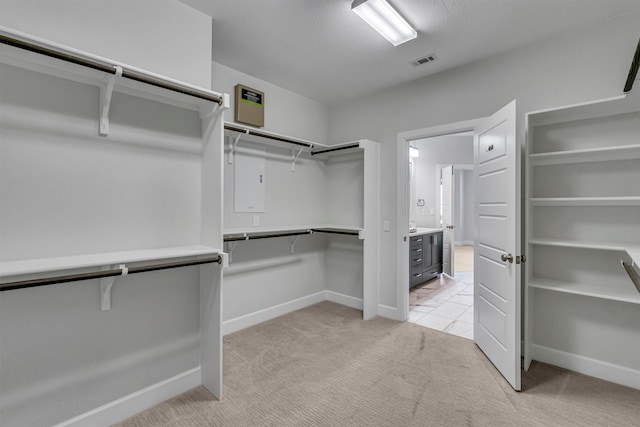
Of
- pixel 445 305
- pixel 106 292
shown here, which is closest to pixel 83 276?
pixel 106 292

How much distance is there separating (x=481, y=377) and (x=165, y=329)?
2.46 meters

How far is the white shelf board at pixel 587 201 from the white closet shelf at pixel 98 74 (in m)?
2.64

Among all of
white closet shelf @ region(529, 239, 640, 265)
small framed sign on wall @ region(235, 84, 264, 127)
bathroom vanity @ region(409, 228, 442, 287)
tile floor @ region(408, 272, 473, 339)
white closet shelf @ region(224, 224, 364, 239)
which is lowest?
tile floor @ region(408, 272, 473, 339)

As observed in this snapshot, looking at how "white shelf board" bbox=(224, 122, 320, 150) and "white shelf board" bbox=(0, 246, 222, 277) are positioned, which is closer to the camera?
"white shelf board" bbox=(0, 246, 222, 277)

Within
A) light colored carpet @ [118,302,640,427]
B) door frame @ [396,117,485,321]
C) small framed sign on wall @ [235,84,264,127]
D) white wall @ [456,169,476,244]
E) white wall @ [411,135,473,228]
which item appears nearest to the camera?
light colored carpet @ [118,302,640,427]

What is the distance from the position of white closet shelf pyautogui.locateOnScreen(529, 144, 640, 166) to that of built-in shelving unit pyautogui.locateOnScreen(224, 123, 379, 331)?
1.69 m

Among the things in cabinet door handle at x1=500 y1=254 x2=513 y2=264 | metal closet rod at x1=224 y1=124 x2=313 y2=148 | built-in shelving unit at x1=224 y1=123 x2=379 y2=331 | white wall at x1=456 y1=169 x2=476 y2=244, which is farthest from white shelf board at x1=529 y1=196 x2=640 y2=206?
white wall at x1=456 y1=169 x2=476 y2=244

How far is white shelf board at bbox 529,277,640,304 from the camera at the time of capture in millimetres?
2107

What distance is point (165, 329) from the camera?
2078 mm

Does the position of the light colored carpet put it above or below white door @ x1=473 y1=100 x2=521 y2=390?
below

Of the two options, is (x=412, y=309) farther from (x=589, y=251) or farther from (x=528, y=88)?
(x=528, y=88)

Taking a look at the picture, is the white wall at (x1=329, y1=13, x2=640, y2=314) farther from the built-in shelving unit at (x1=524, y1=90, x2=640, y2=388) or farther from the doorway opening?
the doorway opening

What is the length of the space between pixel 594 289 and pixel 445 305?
78.2 inches

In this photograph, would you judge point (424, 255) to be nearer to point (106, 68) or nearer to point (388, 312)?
point (388, 312)
